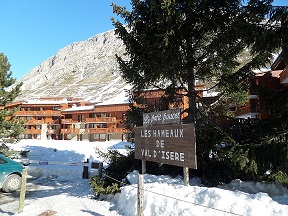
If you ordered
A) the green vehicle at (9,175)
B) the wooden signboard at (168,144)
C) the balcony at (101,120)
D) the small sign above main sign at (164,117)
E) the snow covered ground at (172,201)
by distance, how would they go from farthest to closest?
the balcony at (101,120), the green vehicle at (9,175), the small sign above main sign at (164,117), the wooden signboard at (168,144), the snow covered ground at (172,201)

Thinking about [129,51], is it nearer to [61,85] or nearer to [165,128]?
[165,128]

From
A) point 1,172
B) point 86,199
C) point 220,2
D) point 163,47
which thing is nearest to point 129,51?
point 163,47

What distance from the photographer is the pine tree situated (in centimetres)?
2069

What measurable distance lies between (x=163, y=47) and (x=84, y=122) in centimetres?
4880

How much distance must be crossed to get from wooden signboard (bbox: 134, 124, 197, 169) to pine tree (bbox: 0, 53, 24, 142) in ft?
53.1

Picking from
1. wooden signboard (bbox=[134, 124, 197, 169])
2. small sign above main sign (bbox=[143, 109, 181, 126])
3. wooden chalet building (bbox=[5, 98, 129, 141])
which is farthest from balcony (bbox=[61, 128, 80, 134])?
small sign above main sign (bbox=[143, 109, 181, 126])

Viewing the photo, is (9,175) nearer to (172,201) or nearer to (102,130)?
(172,201)

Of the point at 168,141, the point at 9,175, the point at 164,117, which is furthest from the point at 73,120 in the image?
the point at 168,141

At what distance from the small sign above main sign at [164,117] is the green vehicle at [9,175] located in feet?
22.4

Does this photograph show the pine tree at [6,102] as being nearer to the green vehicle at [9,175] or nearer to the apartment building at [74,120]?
the green vehicle at [9,175]

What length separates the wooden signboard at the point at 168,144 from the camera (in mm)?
6555

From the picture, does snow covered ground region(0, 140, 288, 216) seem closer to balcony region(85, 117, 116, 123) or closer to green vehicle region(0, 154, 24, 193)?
green vehicle region(0, 154, 24, 193)

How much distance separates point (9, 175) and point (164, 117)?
798cm

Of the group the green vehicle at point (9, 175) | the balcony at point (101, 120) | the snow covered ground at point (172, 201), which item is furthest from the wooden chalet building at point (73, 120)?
the snow covered ground at point (172, 201)
